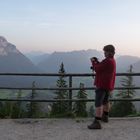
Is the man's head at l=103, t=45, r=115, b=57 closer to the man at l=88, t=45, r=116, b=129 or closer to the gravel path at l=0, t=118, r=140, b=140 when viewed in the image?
the man at l=88, t=45, r=116, b=129

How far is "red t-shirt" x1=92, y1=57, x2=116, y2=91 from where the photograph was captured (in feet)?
31.4

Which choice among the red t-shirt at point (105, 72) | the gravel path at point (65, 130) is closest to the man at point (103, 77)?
the red t-shirt at point (105, 72)

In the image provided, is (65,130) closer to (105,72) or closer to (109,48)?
(105,72)

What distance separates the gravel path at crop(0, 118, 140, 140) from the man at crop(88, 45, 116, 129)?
313mm

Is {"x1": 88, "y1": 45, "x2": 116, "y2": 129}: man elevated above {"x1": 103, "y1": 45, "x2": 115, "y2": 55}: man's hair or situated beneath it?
situated beneath

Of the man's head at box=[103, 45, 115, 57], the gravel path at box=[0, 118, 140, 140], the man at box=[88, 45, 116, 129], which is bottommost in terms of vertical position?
the gravel path at box=[0, 118, 140, 140]

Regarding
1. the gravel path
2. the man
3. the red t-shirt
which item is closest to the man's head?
the man

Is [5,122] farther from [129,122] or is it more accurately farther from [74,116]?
[129,122]

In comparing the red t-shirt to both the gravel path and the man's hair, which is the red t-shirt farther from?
the gravel path

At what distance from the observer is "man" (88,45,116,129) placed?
9.57 metres

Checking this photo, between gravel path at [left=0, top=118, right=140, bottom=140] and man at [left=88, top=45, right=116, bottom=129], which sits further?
man at [left=88, top=45, right=116, bottom=129]

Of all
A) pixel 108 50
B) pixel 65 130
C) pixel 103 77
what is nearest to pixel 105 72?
pixel 103 77

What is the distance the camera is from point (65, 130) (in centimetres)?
959

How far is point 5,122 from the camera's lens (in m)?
10.4
